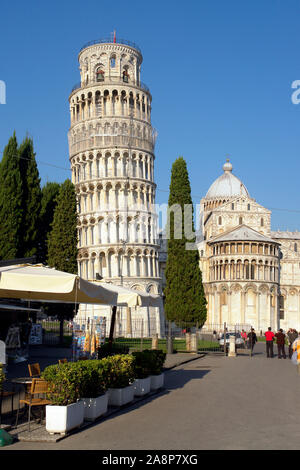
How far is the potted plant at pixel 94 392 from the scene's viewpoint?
11.7m

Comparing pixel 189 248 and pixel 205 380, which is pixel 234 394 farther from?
pixel 189 248

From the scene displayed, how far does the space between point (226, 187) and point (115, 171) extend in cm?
4732

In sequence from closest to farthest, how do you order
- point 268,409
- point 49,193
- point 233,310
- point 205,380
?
point 268,409 → point 205,380 → point 49,193 → point 233,310

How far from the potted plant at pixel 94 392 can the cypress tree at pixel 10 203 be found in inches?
1118

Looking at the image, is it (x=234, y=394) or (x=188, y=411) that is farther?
(x=234, y=394)

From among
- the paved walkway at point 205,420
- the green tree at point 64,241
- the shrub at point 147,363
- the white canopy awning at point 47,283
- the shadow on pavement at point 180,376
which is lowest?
the shadow on pavement at point 180,376

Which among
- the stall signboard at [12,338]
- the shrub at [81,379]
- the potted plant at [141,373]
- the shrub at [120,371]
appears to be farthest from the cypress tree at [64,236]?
the shrub at [81,379]

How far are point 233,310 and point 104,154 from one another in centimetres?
3086

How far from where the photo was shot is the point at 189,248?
38188mm

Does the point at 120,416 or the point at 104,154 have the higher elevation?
the point at 104,154

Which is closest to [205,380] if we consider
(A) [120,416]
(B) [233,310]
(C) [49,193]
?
(A) [120,416]

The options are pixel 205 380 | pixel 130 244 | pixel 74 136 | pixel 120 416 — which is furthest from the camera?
pixel 74 136

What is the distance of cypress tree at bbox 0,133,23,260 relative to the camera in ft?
130

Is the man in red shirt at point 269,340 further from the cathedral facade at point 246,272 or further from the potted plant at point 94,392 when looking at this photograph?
the cathedral facade at point 246,272
